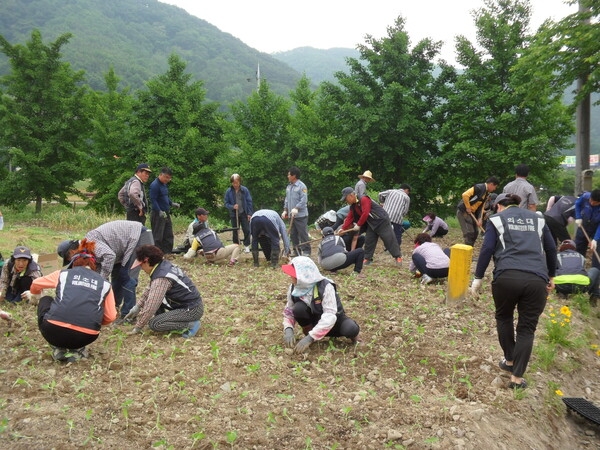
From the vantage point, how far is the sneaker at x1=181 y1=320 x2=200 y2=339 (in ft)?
20.3

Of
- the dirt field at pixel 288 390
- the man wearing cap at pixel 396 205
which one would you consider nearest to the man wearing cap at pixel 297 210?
the man wearing cap at pixel 396 205

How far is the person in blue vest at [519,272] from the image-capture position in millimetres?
4914

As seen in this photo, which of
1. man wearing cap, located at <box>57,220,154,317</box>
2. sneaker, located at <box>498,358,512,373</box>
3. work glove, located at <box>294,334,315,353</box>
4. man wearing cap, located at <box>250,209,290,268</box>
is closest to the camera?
sneaker, located at <box>498,358,512,373</box>

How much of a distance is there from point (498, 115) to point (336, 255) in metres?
7.67

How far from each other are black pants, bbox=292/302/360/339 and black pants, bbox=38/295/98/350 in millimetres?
2046

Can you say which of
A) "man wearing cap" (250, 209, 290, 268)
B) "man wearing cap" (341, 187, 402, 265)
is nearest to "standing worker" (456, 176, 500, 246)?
"man wearing cap" (341, 187, 402, 265)

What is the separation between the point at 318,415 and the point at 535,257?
7.98ft

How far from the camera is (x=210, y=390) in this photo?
4.91 metres

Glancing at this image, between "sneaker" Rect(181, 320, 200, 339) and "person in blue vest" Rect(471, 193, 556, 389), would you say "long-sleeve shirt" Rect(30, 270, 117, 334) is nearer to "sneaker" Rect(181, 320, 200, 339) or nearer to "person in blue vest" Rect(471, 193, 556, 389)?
"sneaker" Rect(181, 320, 200, 339)

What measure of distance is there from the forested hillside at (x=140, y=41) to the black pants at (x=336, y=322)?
90145 mm

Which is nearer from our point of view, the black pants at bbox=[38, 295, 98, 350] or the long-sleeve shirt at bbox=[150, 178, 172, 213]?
the black pants at bbox=[38, 295, 98, 350]

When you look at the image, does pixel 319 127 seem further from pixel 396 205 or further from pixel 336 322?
pixel 336 322

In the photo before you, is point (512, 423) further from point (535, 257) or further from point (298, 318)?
point (298, 318)

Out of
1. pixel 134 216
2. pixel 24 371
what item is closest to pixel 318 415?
pixel 24 371
